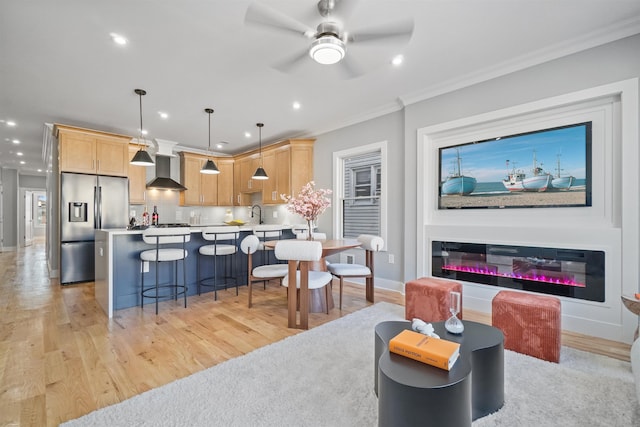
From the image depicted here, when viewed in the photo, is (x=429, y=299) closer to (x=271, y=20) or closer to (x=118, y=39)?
(x=271, y=20)

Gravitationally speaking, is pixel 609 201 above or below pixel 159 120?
below

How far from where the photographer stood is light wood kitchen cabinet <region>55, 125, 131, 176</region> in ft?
15.7

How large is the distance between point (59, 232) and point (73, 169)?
1.06 metres

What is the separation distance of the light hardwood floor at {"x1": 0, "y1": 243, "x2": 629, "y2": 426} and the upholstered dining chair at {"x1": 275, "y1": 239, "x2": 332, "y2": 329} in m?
0.18

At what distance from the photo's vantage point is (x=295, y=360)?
2.21 metres

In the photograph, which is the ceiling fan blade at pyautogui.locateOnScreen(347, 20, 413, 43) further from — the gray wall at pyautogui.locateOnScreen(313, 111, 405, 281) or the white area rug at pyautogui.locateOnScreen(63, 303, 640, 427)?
the gray wall at pyautogui.locateOnScreen(313, 111, 405, 281)

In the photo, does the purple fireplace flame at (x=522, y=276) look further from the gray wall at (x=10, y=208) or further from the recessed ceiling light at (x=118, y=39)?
the gray wall at (x=10, y=208)

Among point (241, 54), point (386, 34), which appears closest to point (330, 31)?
point (386, 34)

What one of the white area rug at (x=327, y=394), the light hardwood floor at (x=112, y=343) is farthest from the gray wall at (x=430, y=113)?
the white area rug at (x=327, y=394)

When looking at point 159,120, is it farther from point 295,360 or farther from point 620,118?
point 620,118

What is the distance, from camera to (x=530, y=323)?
2275 mm

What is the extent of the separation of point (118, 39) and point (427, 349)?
135 inches

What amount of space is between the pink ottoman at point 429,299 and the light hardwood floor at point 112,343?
2.23 feet

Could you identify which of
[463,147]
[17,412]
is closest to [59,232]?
[17,412]
